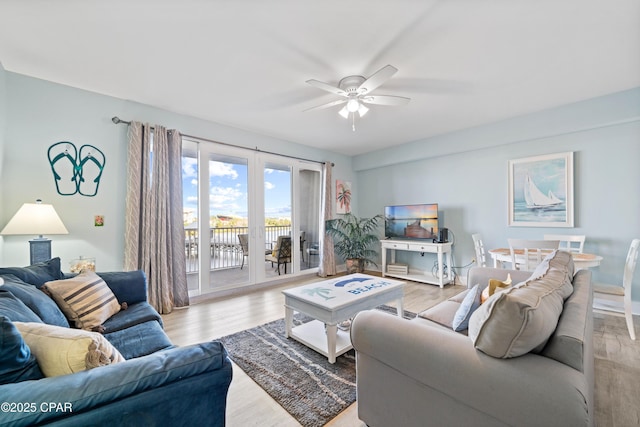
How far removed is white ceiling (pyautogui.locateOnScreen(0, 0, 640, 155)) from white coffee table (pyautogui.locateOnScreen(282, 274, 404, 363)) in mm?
2054

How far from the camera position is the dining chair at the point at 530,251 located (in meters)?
2.65

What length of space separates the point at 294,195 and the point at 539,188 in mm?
3693

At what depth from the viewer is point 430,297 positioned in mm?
3602

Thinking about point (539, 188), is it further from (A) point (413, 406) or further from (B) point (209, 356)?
(B) point (209, 356)

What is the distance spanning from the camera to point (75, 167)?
2727mm

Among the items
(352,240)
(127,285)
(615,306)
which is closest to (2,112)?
(127,285)

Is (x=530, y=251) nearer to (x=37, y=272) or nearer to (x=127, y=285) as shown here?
(x=127, y=285)

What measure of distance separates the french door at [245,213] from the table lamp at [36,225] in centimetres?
150

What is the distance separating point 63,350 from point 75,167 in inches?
108

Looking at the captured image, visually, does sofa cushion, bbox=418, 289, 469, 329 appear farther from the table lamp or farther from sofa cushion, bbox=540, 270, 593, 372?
the table lamp

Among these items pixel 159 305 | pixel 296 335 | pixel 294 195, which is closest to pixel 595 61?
pixel 296 335

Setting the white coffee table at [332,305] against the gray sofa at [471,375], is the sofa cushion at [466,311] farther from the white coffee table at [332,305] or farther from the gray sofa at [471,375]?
the white coffee table at [332,305]

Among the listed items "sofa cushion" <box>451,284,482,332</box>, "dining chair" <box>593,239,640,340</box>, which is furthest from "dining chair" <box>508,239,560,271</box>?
"sofa cushion" <box>451,284,482,332</box>

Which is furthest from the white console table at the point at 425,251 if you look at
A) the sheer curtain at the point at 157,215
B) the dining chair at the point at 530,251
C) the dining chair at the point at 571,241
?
the sheer curtain at the point at 157,215
